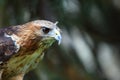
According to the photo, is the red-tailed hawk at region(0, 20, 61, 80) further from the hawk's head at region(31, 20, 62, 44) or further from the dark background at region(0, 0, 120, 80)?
the dark background at region(0, 0, 120, 80)

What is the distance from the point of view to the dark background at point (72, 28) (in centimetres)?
315

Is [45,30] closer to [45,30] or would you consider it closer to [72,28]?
[45,30]

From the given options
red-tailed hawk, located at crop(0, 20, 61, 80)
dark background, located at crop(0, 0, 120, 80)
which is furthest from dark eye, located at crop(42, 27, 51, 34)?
dark background, located at crop(0, 0, 120, 80)

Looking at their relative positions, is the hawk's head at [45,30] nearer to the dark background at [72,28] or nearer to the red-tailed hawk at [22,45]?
the red-tailed hawk at [22,45]

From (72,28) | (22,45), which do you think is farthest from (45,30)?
(72,28)

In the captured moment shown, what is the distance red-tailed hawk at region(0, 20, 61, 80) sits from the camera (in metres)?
2.12

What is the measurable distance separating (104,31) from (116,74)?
1.16 m

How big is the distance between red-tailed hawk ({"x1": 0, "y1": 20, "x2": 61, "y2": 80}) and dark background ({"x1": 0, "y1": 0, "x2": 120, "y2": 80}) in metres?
0.62

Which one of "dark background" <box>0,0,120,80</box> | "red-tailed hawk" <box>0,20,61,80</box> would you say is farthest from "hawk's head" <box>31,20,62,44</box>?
"dark background" <box>0,0,120,80</box>

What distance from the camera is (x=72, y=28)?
3.90m

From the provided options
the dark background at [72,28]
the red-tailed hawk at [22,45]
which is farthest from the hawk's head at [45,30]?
the dark background at [72,28]

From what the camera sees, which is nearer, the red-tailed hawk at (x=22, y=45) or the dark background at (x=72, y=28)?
the red-tailed hawk at (x=22, y=45)

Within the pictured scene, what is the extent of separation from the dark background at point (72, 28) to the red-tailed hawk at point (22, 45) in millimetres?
622

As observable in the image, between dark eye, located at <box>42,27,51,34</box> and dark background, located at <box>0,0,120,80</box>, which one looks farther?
dark background, located at <box>0,0,120,80</box>
